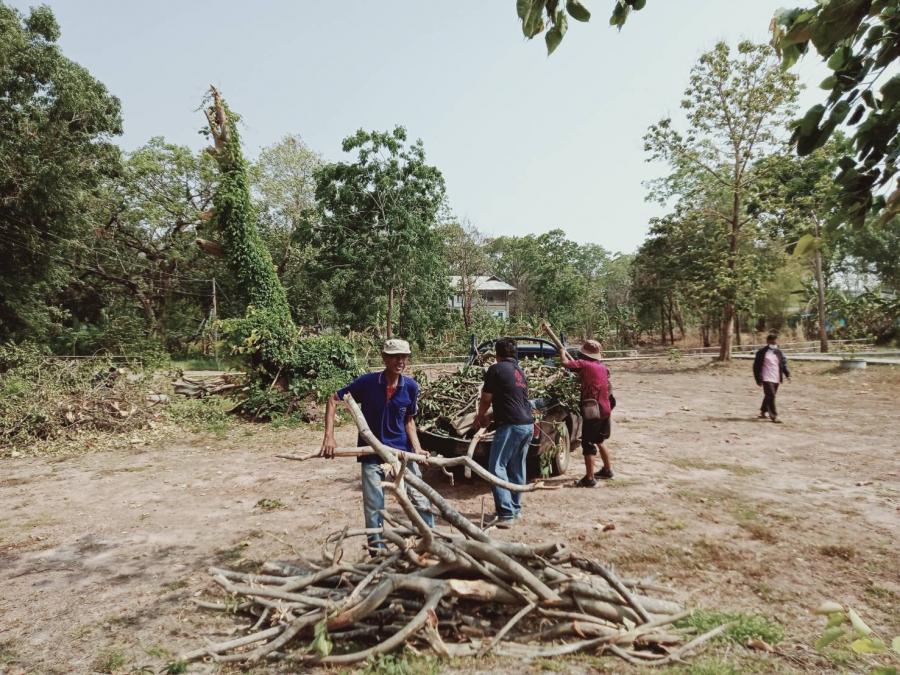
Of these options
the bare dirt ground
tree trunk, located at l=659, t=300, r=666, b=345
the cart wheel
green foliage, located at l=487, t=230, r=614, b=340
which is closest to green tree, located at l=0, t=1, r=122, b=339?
the bare dirt ground

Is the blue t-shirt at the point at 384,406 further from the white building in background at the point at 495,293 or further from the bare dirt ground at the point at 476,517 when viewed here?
the white building in background at the point at 495,293

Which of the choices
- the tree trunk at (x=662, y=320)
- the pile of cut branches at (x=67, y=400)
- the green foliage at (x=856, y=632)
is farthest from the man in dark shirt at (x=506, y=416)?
the tree trunk at (x=662, y=320)

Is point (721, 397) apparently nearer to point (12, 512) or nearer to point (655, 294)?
point (12, 512)

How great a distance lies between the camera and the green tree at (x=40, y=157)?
17.5 m

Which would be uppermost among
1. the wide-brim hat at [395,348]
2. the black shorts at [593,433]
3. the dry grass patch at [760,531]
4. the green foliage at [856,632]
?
the wide-brim hat at [395,348]

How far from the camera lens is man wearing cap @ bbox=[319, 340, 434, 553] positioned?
4398 millimetres

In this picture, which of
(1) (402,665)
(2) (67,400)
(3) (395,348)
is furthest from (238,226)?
(1) (402,665)

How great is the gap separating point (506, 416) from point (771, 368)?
791cm

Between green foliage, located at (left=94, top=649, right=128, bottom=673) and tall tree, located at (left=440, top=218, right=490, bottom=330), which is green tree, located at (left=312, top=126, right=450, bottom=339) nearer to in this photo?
tall tree, located at (left=440, top=218, right=490, bottom=330)

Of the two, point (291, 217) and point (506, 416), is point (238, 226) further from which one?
point (291, 217)

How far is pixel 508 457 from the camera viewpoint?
558 cm

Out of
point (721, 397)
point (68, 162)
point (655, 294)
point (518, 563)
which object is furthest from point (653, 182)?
point (518, 563)

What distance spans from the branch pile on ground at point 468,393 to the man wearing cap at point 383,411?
2098 mm

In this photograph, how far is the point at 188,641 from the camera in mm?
3523
